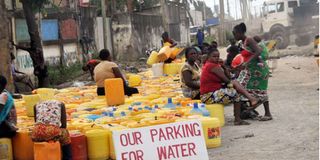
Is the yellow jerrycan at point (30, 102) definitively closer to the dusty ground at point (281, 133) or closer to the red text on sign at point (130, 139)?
the dusty ground at point (281, 133)

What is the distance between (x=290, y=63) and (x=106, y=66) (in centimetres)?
1361

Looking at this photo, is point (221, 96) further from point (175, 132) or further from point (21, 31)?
point (21, 31)

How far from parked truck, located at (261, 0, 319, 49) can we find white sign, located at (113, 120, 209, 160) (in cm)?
2768

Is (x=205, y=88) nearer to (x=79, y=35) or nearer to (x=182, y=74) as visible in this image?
(x=182, y=74)

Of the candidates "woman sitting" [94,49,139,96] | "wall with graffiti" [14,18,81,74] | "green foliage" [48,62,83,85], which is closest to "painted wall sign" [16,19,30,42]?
"wall with graffiti" [14,18,81,74]

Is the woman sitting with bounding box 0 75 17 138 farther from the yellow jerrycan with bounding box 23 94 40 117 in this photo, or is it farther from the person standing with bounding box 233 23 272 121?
the person standing with bounding box 233 23 272 121

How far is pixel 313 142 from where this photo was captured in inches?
275

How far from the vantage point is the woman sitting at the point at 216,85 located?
836cm

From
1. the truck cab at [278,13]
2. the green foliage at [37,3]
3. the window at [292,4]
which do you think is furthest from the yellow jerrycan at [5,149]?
the window at [292,4]

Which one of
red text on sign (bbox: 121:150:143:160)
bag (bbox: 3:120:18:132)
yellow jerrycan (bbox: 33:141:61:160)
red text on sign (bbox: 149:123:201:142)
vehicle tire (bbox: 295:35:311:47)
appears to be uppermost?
red text on sign (bbox: 149:123:201:142)

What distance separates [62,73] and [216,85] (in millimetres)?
11798

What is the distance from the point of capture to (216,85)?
8.50 meters

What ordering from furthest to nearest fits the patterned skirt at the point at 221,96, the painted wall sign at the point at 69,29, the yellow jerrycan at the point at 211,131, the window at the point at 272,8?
the window at the point at 272,8
the painted wall sign at the point at 69,29
the patterned skirt at the point at 221,96
the yellow jerrycan at the point at 211,131

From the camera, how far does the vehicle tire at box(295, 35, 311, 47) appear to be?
3145 centimetres
